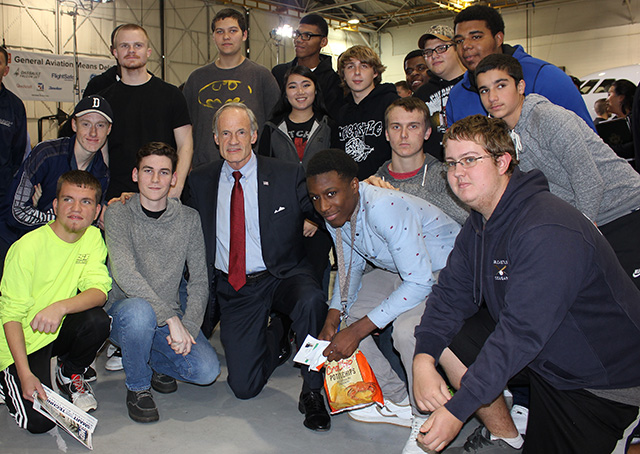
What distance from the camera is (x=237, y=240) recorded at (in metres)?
3.19

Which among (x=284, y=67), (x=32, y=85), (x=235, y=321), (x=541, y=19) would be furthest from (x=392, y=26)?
(x=235, y=321)

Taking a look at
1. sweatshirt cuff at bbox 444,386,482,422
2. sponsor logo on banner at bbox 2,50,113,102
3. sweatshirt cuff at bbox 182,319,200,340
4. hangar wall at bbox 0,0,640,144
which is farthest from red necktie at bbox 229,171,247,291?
hangar wall at bbox 0,0,640,144

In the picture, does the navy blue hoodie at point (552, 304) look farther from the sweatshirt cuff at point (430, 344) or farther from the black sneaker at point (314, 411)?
the black sneaker at point (314, 411)

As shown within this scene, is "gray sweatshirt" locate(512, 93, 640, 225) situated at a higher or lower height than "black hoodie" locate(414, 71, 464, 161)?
lower

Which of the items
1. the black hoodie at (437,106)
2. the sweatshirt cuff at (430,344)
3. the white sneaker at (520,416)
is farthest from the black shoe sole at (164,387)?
the black hoodie at (437,106)

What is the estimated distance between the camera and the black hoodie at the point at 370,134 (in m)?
3.70

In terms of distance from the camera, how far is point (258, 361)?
124 inches

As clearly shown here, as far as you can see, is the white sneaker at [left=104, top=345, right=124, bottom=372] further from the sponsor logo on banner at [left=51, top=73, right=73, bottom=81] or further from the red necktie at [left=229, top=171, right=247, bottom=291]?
the sponsor logo on banner at [left=51, top=73, right=73, bottom=81]

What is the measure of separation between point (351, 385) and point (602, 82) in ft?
36.3

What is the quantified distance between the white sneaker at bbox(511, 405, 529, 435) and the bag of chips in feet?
2.31

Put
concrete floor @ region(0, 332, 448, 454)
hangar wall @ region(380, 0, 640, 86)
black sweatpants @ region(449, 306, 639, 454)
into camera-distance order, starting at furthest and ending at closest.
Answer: hangar wall @ region(380, 0, 640, 86)
concrete floor @ region(0, 332, 448, 454)
black sweatpants @ region(449, 306, 639, 454)

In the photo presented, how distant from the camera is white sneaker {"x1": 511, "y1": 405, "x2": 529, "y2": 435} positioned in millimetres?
2680

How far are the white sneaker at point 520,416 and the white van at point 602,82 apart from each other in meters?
9.76

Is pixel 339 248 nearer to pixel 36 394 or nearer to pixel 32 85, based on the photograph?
pixel 36 394
